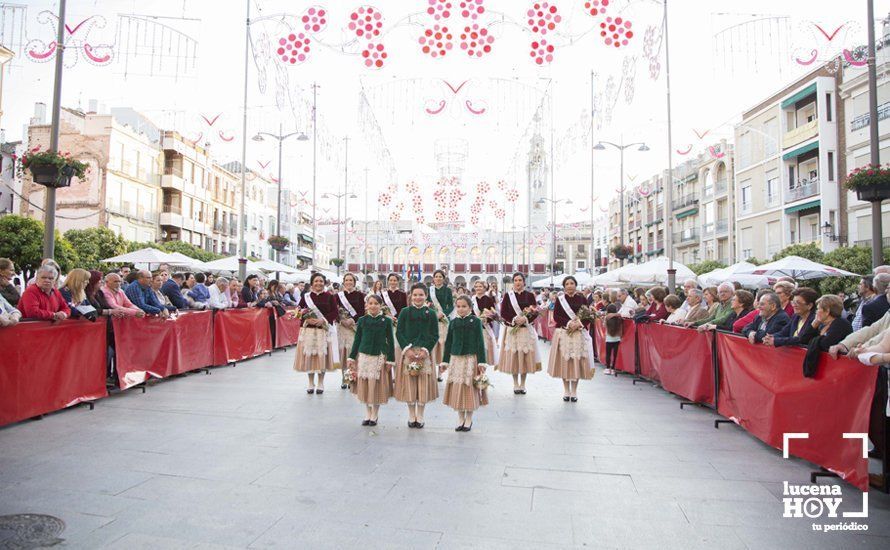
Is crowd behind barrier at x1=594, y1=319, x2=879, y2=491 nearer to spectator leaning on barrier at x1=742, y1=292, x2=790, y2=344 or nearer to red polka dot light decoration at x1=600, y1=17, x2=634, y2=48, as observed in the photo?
spectator leaning on barrier at x1=742, y1=292, x2=790, y2=344

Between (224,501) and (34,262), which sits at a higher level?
(34,262)

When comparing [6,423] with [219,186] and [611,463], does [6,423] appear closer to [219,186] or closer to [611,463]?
[611,463]

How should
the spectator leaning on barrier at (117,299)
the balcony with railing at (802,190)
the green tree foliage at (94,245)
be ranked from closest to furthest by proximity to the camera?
the spectator leaning on barrier at (117,299) → the green tree foliage at (94,245) → the balcony with railing at (802,190)

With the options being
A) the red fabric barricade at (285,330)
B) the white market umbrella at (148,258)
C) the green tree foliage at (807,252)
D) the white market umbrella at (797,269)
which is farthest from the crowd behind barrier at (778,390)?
the green tree foliage at (807,252)

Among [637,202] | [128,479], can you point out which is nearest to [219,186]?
[637,202]

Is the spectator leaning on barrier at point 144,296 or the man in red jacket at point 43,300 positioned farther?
the spectator leaning on barrier at point 144,296

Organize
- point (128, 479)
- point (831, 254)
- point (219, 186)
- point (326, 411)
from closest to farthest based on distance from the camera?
point (128, 479) → point (326, 411) → point (831, 254) → point (219, 186)

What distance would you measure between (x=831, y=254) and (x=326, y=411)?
64.9 feet

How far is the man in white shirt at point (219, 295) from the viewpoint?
39.3ft

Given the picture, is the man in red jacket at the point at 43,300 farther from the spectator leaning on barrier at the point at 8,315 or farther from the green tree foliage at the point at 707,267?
the green tree foliage at the point at 707,267

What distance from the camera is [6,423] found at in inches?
241

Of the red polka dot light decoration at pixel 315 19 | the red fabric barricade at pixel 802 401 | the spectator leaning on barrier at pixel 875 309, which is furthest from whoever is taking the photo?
the red polka dot light decoration at pixel 315 19

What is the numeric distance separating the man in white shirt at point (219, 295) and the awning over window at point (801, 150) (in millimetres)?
27000

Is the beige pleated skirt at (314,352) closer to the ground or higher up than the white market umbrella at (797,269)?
closer to the ground
